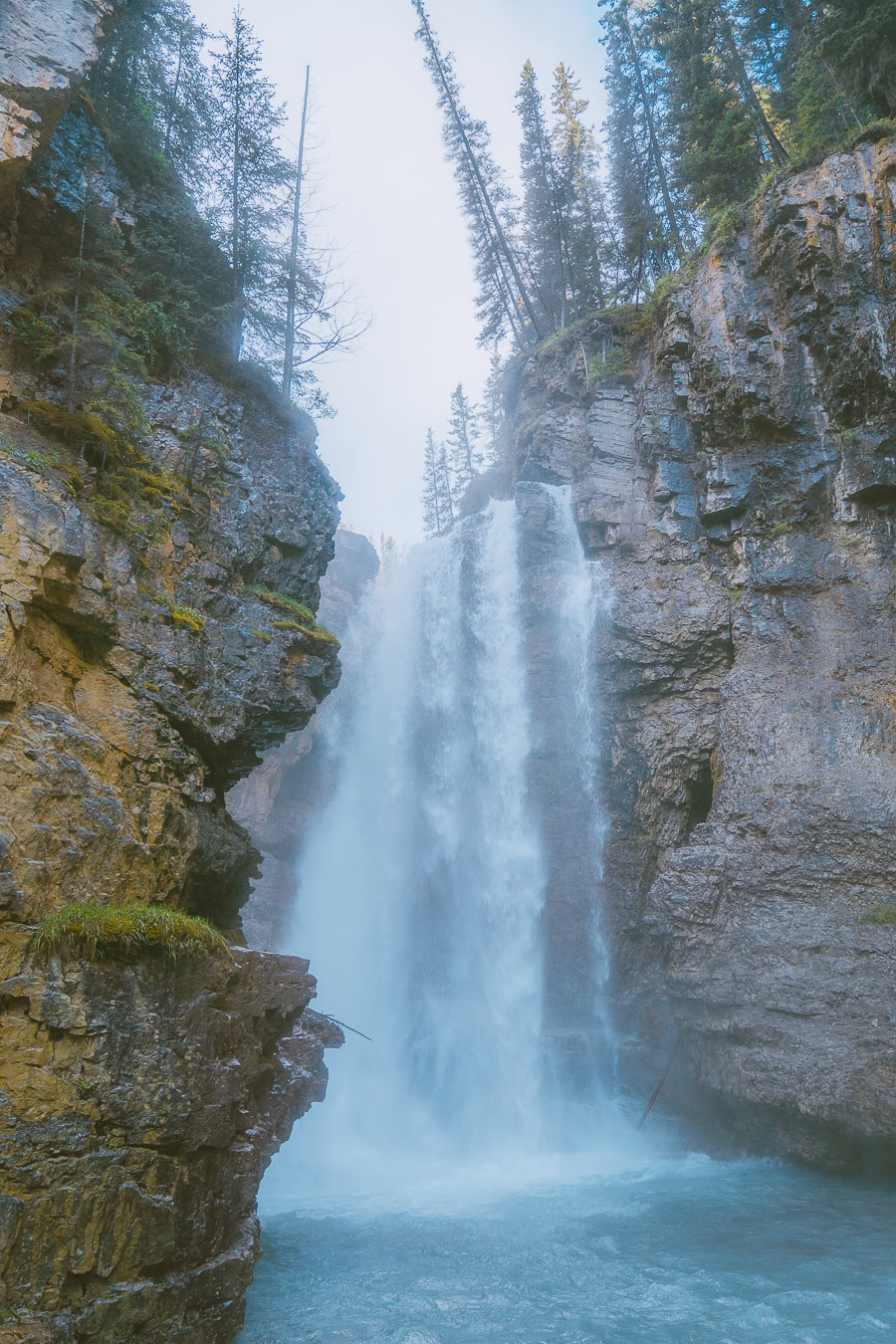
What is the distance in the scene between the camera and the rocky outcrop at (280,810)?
65.8 feet

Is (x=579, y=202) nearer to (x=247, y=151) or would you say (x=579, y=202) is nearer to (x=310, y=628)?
(x=247, y=151)

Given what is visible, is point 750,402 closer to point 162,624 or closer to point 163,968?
point 162,624

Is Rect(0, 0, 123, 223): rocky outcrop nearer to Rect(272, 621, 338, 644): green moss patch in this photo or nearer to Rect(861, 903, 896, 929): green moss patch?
Rect(272, 621, 338, 644): green moss patch

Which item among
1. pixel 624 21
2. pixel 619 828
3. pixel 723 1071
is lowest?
pixel 723 1071

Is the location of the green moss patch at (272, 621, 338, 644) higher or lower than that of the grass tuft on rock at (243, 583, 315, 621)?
lower

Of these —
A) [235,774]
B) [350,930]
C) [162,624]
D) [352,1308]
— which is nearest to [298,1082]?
[352,1308]

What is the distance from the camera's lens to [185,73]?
16875 millimetres

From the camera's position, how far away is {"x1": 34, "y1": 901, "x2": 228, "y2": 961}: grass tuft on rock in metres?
6.15

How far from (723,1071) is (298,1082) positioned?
7.07 meters

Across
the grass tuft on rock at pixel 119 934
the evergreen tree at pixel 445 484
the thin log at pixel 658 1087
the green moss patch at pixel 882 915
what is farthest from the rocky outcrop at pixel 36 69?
the evergreen tree at pixel 445 484

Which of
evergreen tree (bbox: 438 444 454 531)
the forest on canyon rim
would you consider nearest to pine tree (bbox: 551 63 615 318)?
the forest on canyon rim

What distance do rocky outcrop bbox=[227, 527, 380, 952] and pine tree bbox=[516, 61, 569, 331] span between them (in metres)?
17.2

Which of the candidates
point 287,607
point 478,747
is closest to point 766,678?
point 478,747

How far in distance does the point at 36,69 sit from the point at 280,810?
17.0 metres
